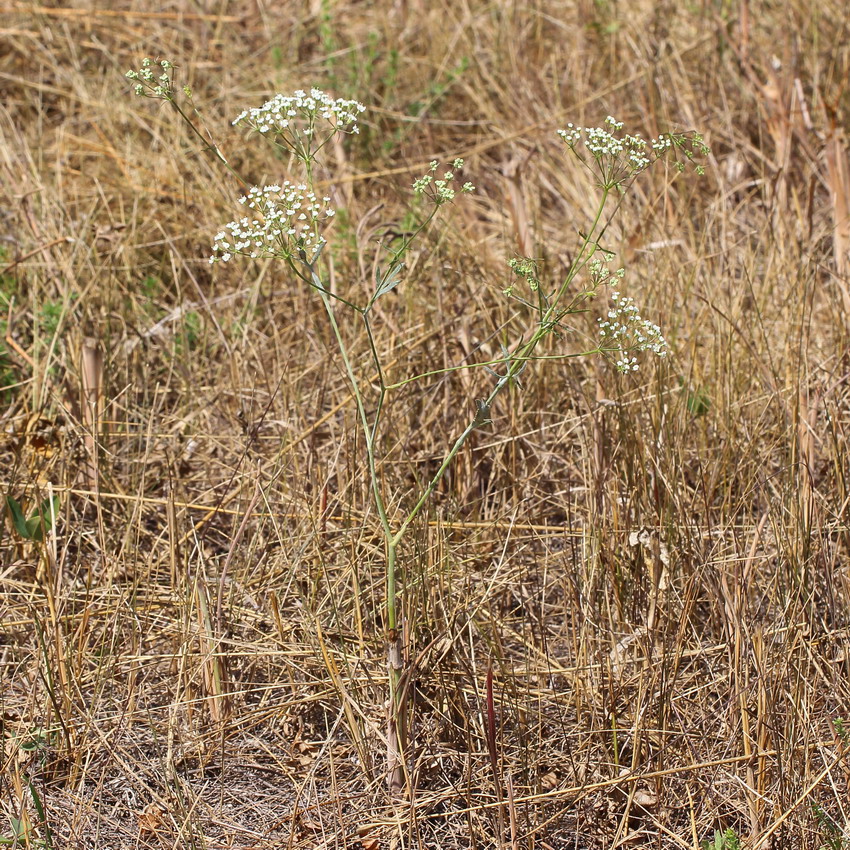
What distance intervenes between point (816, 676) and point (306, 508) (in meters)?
1.15

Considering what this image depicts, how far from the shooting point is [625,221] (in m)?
3.43

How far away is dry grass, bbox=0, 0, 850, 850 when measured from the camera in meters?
1.78

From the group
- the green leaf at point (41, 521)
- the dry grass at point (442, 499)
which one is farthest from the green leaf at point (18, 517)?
the dry grass at point (442, 499)

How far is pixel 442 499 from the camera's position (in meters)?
2.46

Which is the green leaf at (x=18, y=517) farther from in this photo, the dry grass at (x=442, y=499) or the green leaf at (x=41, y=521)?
the dry grass at (x=442, y=499)

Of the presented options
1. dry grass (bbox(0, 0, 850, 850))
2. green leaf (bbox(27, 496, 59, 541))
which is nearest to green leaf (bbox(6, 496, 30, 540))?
green leaf (bbox(27, 496, 59, 541))

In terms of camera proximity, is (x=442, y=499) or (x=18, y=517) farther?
(x=442, y=499)

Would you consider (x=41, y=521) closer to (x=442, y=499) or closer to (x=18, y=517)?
(x=18, y=517)

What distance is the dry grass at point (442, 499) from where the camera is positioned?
178 cm

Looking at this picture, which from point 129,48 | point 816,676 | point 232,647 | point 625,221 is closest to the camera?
point 816,676

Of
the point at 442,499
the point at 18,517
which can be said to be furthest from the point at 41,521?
the point at 442,499

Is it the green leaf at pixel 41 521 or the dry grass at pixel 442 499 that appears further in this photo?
the green leaf at pixel 41 521

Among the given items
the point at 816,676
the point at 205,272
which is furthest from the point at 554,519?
the point at 205,272

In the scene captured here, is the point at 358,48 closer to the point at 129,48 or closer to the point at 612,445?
the point at 129,48
